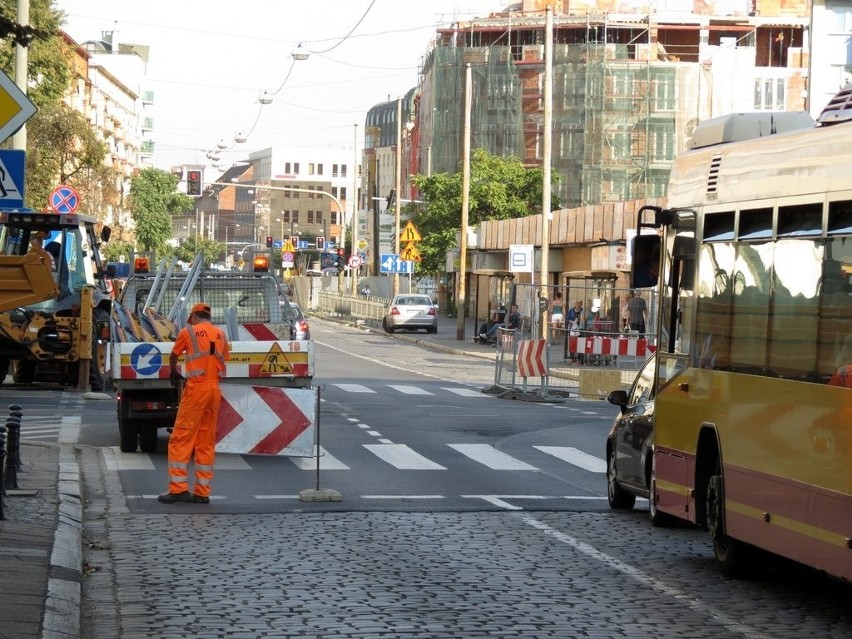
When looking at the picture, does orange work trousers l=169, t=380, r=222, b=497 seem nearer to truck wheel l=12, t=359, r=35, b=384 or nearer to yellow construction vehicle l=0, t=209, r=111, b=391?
yellow construction vehicle l=0, t=209, r=111, b=391

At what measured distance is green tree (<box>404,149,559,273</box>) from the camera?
8062 cm

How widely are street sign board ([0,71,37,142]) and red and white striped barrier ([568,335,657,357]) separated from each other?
784 inches

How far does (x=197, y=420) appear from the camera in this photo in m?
13.8

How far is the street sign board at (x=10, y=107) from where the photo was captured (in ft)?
38.9

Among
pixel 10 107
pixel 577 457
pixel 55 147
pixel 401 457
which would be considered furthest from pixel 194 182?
pixel 10 107

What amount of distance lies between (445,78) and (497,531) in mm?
93439

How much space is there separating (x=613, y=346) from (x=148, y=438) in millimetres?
15371

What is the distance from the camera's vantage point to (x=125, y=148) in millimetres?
154625

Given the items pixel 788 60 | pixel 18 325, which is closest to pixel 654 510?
pixel 18 325

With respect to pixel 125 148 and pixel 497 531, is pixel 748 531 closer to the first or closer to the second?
pixel 497 531

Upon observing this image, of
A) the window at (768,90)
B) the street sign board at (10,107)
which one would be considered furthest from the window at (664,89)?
the street sign board at (10,107)

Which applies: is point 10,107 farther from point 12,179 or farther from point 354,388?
point 354,388

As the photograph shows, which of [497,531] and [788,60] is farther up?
[788,60]

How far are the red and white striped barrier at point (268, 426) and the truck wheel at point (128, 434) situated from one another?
2417 millimetres
